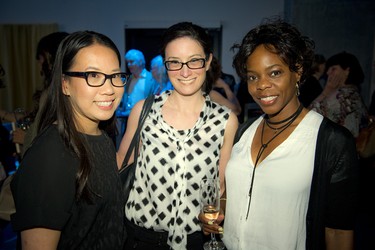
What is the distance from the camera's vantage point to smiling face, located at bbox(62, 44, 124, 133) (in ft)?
4.55

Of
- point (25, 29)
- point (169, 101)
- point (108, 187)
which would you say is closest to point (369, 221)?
point (169, 101)

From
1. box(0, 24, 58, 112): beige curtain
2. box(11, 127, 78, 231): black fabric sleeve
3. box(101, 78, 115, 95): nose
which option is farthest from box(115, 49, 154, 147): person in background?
box(11, 127, 78, 231): black fabric sleeve

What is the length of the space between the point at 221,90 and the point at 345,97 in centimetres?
190

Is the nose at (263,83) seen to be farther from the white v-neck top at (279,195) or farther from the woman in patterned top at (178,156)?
the woman in patterned top at (178,156)

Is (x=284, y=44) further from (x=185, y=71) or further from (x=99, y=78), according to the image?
(x=99, y=78)

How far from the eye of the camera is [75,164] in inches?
50.3

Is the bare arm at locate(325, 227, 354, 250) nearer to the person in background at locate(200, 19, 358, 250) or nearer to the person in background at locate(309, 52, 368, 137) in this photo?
the person in background at locate(200, 19, 358, 250)

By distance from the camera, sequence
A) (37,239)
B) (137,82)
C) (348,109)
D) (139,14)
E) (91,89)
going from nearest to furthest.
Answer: (37,239)
(91,89)
(348,109)
(137,82)
(139,14)

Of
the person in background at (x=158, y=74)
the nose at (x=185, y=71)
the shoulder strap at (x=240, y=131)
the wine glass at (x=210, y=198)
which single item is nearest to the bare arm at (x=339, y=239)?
the wine glass at (x=210, y=198)

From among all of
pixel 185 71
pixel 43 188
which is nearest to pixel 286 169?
pixel 185 71

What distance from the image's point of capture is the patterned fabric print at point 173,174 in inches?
74.2

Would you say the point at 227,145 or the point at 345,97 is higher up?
the point at 345,97

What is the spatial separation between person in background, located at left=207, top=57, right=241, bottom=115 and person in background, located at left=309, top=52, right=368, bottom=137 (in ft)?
3.85

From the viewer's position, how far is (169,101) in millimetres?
2164
